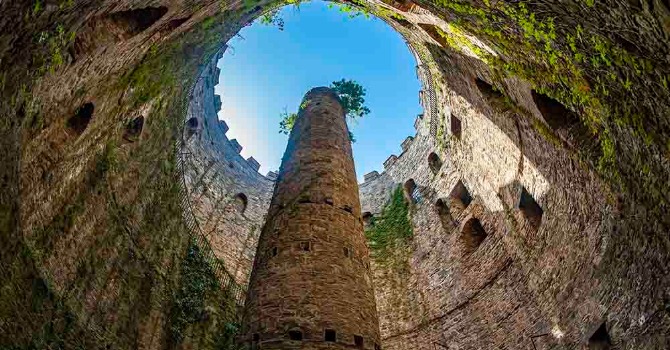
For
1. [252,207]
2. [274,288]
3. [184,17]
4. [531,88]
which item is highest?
[252,207]

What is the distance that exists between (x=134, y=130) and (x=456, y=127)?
A: 26.7 ft

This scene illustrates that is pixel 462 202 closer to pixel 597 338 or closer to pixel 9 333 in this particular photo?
pixel 597 338

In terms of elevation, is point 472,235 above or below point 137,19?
above

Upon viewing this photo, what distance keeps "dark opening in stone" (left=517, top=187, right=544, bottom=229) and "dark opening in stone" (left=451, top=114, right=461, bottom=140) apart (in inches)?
119

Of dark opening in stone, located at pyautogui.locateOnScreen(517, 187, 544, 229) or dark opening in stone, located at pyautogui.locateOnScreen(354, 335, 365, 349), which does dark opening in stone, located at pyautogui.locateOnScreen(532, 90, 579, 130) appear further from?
dark opening in stone, located at pyautogui.locateOnScreen(354, 335, 365, 349)

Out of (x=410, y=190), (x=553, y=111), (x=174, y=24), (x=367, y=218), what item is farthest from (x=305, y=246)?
(x=367, y=218)

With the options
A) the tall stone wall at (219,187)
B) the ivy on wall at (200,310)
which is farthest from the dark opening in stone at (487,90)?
the tall stone wall at (219,187)

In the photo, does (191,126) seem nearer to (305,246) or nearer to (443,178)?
(443,178)

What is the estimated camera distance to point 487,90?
962cm

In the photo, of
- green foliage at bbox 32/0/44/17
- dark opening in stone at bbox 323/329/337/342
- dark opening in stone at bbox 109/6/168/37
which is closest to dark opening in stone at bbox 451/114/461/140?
dark opening in stone at bbox 109/6/168/37

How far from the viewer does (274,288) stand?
6094mm

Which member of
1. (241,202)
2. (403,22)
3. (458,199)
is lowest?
(458,199)

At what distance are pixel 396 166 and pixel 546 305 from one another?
10156 millimetres

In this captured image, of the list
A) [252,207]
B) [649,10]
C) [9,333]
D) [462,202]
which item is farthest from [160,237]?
[649,10]
